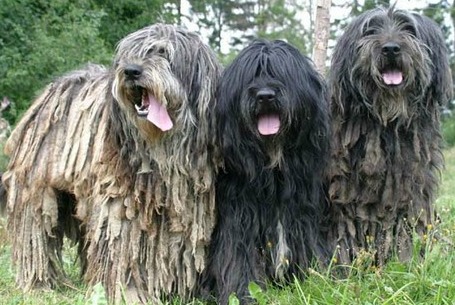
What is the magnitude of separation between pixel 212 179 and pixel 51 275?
1394 millimetres

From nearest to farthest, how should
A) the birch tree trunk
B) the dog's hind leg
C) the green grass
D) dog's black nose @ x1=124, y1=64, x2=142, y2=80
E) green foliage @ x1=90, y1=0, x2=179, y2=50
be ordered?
1. the green grass
2. dog's black nose @ x1=124, y1=64, x2=142, y2=80
3. the dog's hind leg
4. the birch tree trunk
5. green foliage @ x1=90, y1=0, x2=179, y2=50

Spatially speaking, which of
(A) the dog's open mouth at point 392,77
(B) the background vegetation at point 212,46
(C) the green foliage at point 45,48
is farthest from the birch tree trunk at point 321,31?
(C) the green foliage at point 45,48

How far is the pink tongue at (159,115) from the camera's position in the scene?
12.2ft

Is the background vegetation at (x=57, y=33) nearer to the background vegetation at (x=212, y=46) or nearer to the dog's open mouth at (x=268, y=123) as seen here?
the background vegetation at (x=212, y=46)

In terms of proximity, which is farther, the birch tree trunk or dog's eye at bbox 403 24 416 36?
the birch tree trunk

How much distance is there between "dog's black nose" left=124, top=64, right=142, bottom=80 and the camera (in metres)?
3.69

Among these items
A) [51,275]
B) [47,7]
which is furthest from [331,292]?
[47,7]

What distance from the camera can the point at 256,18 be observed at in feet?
77.8

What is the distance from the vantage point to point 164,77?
3.75 meters

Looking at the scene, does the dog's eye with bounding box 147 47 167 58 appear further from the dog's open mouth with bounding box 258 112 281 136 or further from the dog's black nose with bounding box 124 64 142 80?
the dog's open mouth with bounding box 258 112 281 136

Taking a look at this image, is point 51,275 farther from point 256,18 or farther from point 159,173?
point 256,18

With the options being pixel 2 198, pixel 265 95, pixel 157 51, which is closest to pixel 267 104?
pixel 265 95

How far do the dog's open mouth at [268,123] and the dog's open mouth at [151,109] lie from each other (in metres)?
0.49

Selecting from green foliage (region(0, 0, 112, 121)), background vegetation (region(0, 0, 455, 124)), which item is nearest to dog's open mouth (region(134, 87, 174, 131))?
background vegetation (region(0, 0, 455, 124))
